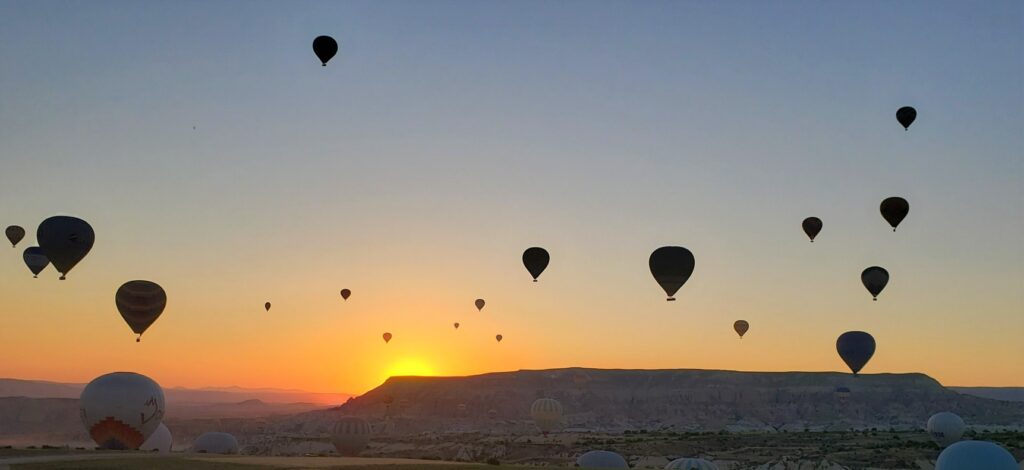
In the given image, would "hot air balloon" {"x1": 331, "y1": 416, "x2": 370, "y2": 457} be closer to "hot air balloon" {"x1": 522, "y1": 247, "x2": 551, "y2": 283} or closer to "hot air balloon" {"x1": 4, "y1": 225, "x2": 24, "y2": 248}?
"hot air balloon" {"x1": 522, "y1": 247, "x2": 551, "y2": 283}

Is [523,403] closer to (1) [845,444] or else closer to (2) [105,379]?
(1) [845,444]

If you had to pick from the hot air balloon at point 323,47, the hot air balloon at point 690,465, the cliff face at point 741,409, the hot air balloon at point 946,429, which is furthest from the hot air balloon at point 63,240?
the cliff face at point 741,409

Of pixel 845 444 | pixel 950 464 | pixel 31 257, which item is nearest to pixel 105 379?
pixel 31 257

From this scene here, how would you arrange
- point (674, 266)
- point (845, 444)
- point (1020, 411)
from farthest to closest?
1. point (1020, 411)
2. point (845, 444)
3. point (674, 266)

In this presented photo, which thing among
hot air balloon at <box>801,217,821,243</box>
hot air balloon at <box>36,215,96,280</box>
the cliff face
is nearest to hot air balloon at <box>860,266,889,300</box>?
hot air balloon at <box>801,217,821,243</box>

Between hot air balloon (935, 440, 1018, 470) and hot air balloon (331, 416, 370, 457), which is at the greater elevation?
hot air balloon (331, 416, 370, 457)

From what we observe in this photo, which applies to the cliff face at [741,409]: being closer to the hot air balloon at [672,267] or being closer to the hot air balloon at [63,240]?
the hot air balloon at [672,267]

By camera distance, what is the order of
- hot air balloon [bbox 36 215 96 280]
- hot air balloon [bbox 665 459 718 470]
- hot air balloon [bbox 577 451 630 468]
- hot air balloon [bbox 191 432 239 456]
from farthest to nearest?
hot air balloon [bbox 191 432 239 456] < hot air balloon [bbox 36 215 96 280] < hot air balloon [bbox 577 451 630 468] < hot air balloon [bbox 665 459 718 470]
